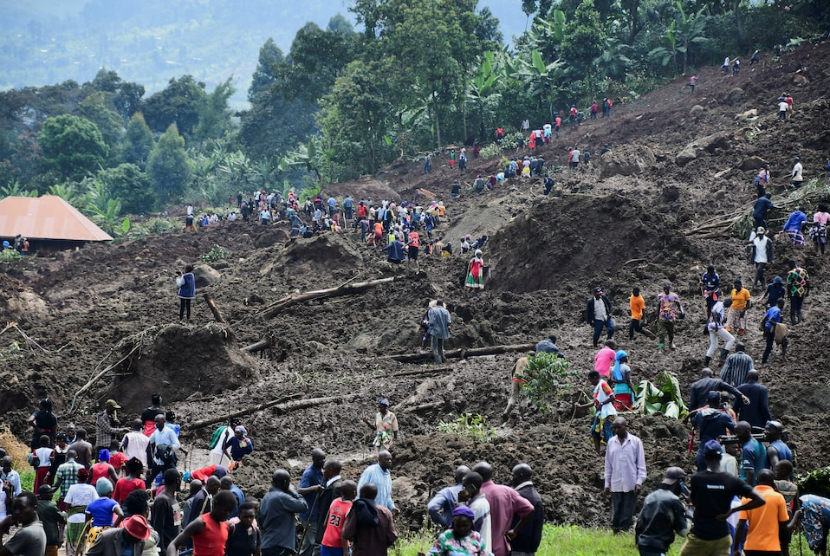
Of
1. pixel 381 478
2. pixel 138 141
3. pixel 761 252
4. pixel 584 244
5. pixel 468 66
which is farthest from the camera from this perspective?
pixel 138 141

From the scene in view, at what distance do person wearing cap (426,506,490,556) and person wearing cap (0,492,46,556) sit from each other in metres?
3.63

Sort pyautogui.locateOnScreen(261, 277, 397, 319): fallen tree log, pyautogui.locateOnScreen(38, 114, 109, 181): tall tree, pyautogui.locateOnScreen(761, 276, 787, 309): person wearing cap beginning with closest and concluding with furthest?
pyautogui.locateOnScreen(761, 276, 787, 309): person wearing cap
pyautogui.locateOnScreen(261, 277, 397, 319): fallen tree log
pyautogui.locateOnScreen(38, 114, 109, 181): tall tree

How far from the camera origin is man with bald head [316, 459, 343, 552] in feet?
30.4

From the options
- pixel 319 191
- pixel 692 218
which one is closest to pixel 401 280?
pixel 692 218

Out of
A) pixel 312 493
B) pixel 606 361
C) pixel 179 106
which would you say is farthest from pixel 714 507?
pixel 179 106

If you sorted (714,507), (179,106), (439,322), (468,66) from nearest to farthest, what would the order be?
(714,507) < (439,322) < (468,66) < (179,106)

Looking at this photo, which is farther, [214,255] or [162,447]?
[214,255]

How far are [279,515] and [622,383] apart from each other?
6.43 meters

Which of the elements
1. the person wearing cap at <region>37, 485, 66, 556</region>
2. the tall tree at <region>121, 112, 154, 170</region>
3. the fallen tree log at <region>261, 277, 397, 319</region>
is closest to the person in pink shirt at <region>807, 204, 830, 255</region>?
the fallen tree log at <region>261, 277, 397, 319</region>

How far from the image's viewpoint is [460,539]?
7148 mm

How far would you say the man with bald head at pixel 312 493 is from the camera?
939 centimetres

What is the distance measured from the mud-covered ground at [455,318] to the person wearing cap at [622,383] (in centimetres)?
31

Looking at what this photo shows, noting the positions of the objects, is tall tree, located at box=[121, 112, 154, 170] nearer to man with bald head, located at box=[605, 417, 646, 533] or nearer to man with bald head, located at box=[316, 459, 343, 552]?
man with bald head, located at box=[316, 459, 343, 552]

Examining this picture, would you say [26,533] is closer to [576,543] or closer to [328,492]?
[328,492]
